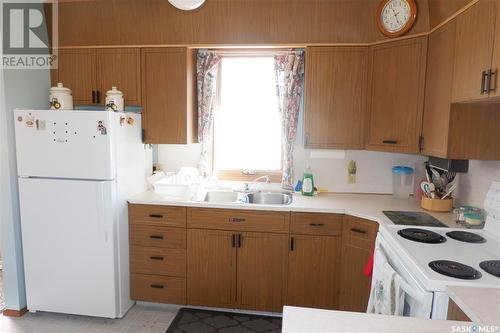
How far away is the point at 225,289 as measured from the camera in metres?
2.53

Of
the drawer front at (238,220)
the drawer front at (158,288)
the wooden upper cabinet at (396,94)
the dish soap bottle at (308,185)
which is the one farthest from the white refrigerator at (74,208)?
the wooden upper cabinet at (396,94)

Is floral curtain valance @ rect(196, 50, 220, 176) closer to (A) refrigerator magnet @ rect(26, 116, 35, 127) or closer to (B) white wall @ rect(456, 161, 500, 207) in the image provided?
(A) refrigerator magnet @ rect(26, 116, 35, 127)

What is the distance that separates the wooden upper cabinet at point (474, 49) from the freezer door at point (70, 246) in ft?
7.42

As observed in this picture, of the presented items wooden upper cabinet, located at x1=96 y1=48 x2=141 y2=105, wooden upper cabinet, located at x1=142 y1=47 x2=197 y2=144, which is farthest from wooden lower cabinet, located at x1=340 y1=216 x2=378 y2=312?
wooden upper cabinet, located at x1=96 y1=48 x2=141 y2=105

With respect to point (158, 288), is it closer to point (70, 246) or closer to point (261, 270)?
point (70, 246)

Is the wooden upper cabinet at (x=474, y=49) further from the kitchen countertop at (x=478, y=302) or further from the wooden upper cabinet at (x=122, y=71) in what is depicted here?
the wooden upper cabinet at (x=122, y=71)

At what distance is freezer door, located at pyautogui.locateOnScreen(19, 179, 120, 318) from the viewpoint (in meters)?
2.36

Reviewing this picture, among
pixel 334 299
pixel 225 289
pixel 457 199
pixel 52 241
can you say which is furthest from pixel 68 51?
pixel 457 199

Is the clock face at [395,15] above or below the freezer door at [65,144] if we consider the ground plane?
above

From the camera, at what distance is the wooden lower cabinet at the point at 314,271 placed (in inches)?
94.3

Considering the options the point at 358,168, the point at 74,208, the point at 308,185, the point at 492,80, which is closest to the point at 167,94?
the point at 74,208

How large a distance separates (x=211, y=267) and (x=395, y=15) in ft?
7.43

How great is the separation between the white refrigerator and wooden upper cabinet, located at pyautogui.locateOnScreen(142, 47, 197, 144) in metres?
0.29

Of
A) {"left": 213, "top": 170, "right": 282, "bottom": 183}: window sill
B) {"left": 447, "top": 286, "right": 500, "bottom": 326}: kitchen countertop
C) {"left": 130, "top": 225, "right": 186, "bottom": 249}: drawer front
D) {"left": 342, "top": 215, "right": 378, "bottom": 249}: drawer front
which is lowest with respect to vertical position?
{"left": 130, "top": 225, "right": 186, "bottom": 249}: drawer front
